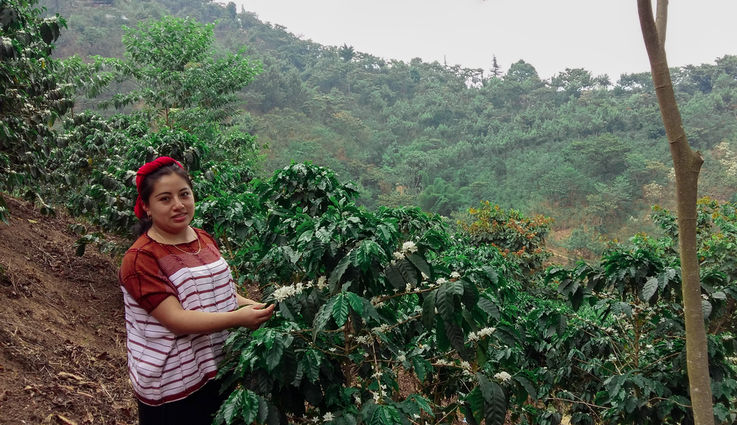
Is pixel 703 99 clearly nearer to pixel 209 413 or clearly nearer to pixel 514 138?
pixel 514 138

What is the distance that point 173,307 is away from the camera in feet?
4.20

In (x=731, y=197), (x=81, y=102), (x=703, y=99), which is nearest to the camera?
(x=731, y=197)

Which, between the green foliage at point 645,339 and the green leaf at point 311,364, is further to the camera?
the green foliage at point 645,339

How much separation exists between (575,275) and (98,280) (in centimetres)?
459

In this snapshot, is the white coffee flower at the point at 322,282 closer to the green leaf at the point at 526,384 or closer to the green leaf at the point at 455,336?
the green leaf at the point at 455,336

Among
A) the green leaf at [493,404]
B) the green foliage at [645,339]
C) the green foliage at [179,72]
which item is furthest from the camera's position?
the green foliage at [179,72]

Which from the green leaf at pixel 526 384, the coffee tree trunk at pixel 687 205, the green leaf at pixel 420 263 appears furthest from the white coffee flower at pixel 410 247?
the coffee tree trunk at pixel 687 205

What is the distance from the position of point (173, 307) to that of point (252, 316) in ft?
0.68

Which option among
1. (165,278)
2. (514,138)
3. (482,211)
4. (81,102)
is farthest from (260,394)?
(514,138)

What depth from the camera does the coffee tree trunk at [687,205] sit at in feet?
4.39

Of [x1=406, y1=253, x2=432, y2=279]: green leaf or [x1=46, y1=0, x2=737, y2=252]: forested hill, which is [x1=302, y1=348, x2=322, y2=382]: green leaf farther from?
[x1=46, y1=0, x2=737, y2=252]: forested hill

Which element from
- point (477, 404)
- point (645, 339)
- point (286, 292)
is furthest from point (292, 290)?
point (645, 339)

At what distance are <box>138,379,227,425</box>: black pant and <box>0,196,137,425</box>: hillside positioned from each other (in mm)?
1282

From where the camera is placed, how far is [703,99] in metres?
28.2
